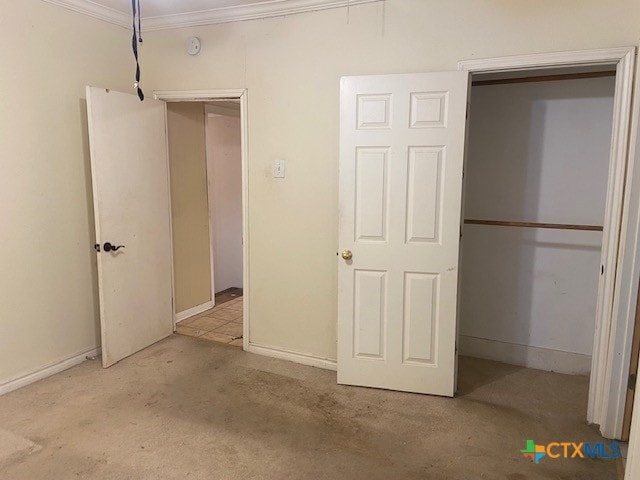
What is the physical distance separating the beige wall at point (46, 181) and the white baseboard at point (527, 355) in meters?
2.96

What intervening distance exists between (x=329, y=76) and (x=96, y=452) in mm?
2601

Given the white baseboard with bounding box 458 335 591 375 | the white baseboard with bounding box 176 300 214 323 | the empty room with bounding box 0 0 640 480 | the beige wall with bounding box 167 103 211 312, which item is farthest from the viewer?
the white baseboard with bounding box 176 300 214 323

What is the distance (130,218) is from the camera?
3303 millimetres

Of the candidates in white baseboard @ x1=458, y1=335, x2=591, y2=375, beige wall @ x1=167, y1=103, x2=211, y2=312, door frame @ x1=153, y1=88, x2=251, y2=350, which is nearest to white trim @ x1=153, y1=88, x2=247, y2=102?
door frame @ x1=153, y1=88, x2=251, y2=350

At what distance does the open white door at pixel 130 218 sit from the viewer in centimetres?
305

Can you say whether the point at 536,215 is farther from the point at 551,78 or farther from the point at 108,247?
the point at 108,247

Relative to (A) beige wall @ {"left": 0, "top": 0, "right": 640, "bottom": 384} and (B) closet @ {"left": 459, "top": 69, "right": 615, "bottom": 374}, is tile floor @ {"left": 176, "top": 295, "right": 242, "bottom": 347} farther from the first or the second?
(B) closet @ {"left": 459, "top": 69, "right": 615, "bottom": 374}

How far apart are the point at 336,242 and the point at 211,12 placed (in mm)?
1905

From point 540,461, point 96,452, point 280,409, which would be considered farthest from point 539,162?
point 96,452

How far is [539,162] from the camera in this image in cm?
316

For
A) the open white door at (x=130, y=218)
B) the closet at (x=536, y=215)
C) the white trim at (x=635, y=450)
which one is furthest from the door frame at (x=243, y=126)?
the white trim at (x=635, y=450)

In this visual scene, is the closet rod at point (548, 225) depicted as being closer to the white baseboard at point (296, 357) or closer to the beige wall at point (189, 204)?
the white baseboard at point (296, 357)

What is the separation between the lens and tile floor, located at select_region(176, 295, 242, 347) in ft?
12.4

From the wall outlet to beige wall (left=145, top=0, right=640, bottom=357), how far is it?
0.14 ft
